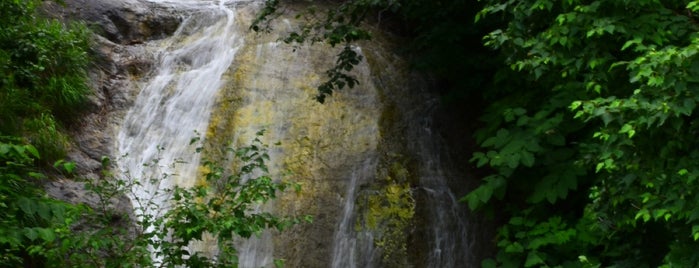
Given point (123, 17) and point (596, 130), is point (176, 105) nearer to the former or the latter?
point (123, 17)

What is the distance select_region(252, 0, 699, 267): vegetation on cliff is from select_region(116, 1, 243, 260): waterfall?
4.78 feet

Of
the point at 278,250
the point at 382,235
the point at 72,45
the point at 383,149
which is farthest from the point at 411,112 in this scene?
the point at 72,45

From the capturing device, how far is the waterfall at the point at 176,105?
724cm

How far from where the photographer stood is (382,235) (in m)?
7.08

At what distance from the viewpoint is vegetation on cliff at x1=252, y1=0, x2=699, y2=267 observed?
4582mm

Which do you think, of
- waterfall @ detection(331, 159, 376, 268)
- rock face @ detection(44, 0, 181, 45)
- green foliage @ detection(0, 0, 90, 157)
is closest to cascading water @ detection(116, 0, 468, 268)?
waterfall @ detection(331, 159, 376, 268)

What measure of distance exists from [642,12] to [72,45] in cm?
589

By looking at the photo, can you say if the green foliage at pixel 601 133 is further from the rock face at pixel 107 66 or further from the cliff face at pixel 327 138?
the rock face at pixel 107 66

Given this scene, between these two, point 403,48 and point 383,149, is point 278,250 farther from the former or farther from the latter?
point 403,48

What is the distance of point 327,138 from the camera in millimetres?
7703

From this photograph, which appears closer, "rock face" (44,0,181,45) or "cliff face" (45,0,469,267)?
"cliff face" (45,0,469,267)

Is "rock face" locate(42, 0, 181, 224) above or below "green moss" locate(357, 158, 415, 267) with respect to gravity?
above

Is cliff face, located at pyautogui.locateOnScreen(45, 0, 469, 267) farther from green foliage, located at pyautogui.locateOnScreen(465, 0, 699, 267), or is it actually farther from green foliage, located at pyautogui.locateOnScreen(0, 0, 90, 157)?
green foliage, located at pyautogui.locateOnScreen(465, 0, 699, 267)

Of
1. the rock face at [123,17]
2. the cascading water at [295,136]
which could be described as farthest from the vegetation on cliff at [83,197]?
the rock face at [123,17]
